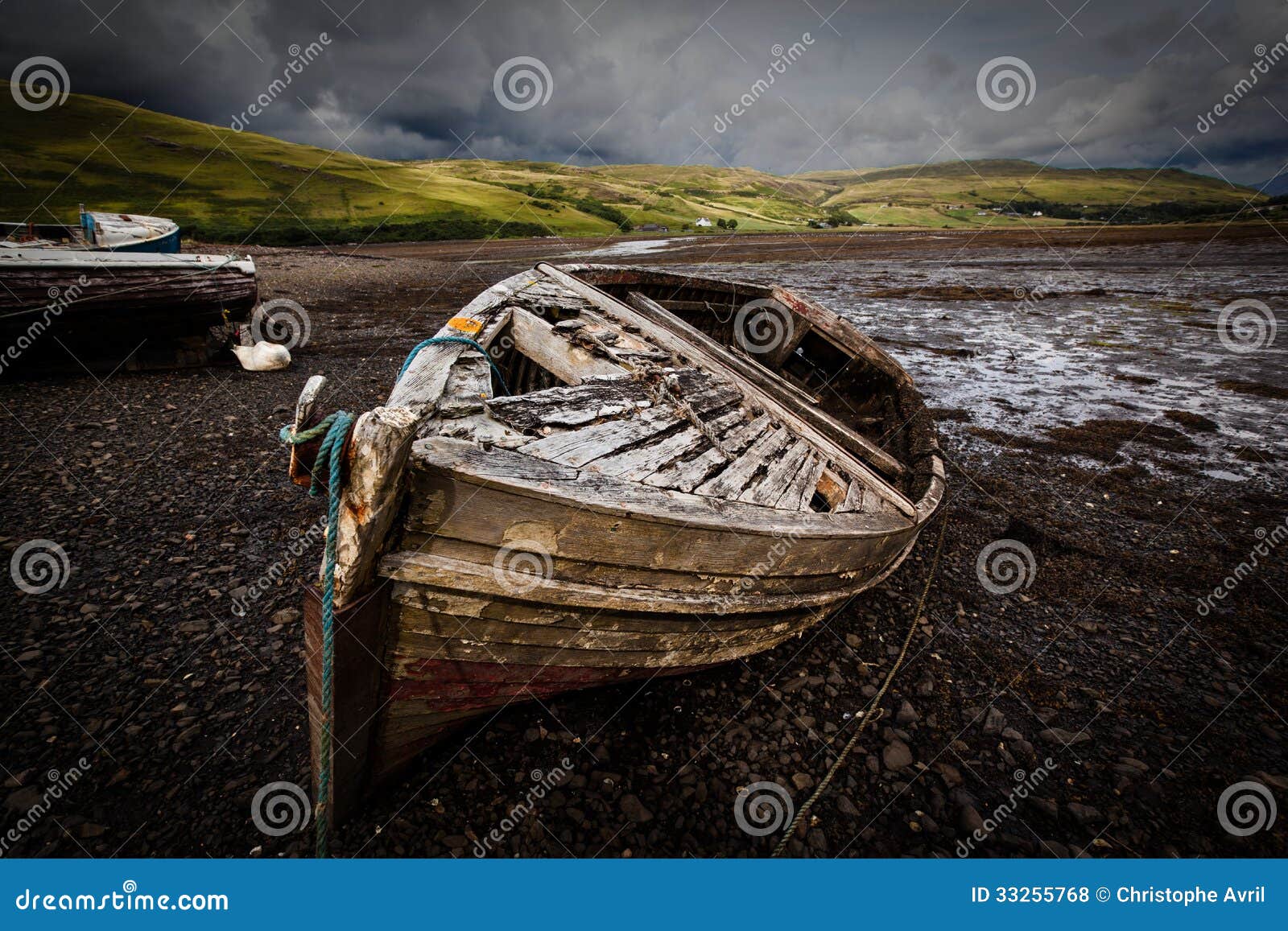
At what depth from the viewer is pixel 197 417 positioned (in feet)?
24.9

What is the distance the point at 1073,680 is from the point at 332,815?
5.44m

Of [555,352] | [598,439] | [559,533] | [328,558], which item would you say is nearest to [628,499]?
[559,533]

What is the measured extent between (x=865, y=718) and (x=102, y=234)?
22.5 meters

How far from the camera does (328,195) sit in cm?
6869

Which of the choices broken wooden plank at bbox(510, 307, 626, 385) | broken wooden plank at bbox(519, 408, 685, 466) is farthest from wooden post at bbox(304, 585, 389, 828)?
broken wooden plank at bbox(510, 307, 626, 385)

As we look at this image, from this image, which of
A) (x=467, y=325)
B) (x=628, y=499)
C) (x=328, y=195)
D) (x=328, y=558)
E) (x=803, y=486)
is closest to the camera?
(x=328, y=558)

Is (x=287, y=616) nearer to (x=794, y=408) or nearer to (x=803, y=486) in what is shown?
(x=803, y=486)

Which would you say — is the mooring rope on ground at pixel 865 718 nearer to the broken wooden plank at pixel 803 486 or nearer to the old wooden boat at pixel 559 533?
the old wooden boat at pixel 559 533

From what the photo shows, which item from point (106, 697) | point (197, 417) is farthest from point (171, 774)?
point (197, 417)

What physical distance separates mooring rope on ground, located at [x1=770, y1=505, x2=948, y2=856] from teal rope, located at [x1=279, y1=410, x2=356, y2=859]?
2.49m

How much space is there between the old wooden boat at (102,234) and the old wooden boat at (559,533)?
1618cm

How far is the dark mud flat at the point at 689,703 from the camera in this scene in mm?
3133

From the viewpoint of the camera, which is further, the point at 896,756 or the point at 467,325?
the point at 467,325

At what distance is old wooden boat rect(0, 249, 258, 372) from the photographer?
7.76 metres
